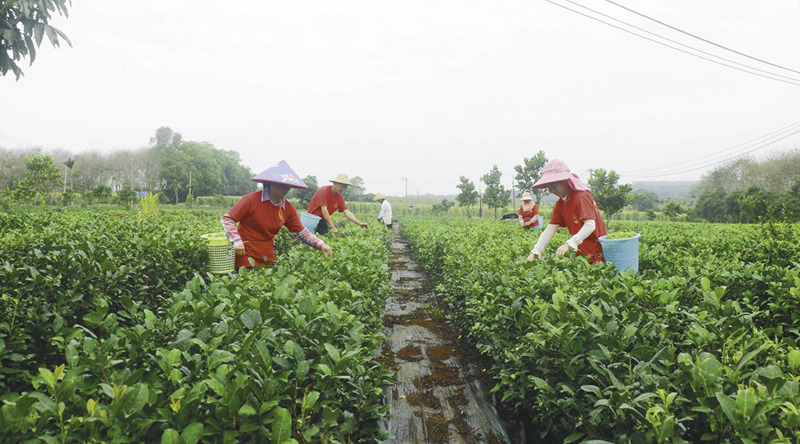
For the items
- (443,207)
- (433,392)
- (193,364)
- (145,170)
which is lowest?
(433,392)

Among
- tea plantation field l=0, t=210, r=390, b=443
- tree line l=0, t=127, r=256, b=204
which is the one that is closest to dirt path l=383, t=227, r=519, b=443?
tea plantation field l=0, t=210, r=390, b=443

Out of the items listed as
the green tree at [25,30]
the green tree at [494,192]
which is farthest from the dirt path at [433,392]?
the green tree at [494,192]

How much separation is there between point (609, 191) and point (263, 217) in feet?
67.6

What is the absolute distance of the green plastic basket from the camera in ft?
13.3

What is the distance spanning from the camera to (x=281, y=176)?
3727 mm

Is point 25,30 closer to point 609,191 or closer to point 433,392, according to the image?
point 433,392

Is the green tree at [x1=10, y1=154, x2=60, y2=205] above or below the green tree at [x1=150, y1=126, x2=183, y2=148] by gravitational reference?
below

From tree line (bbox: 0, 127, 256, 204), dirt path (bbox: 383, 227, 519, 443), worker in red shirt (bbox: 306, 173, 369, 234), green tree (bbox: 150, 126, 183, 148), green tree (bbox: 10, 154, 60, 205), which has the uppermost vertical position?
green tree (bbox: 150, 126, 183, 148)

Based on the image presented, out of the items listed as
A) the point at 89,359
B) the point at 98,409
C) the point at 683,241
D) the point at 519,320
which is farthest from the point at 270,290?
the point at 683,241

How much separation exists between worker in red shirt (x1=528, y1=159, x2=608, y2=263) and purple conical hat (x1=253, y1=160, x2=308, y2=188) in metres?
2.30

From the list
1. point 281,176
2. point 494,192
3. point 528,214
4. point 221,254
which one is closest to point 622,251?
point 281,176

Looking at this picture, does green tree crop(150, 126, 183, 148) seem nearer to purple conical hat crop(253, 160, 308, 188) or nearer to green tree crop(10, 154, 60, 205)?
green tree crop(10, 154, 60, 205)

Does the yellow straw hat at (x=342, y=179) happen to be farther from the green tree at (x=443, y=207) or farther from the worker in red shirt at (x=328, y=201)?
the green tree at (x=443, y=207)

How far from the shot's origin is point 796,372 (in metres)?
1.39
